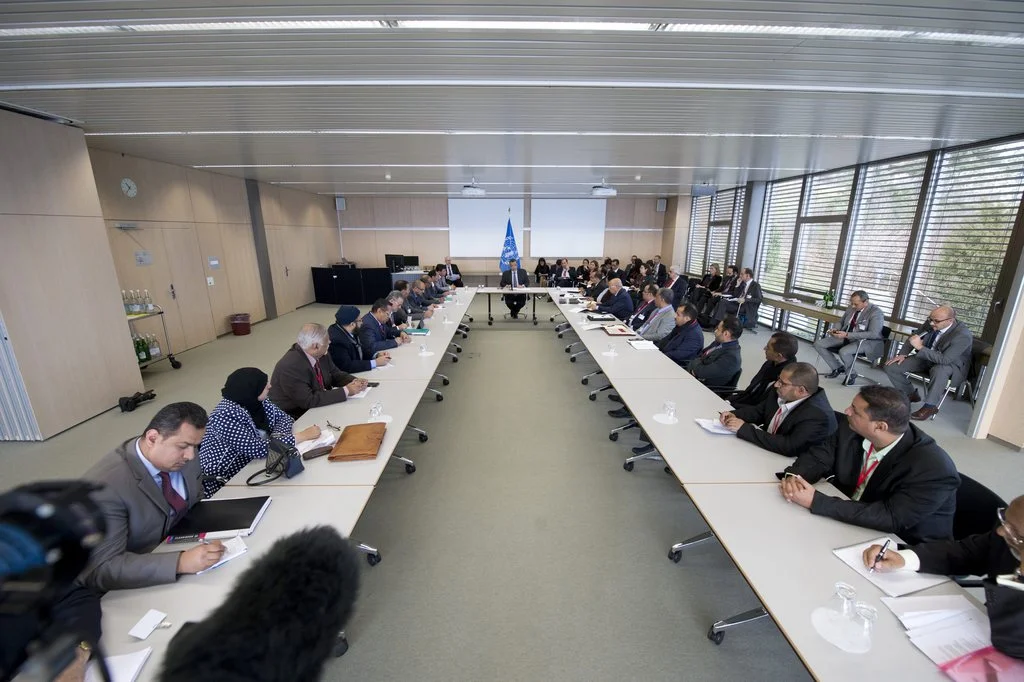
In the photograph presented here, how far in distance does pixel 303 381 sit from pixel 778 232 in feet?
33.2

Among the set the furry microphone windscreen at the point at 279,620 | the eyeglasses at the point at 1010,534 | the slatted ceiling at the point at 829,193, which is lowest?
the eyeglasses at the point at 1010,534

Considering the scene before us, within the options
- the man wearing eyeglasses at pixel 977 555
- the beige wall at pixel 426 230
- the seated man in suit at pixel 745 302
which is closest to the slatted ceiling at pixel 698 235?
the beige wall at pixel 426 230

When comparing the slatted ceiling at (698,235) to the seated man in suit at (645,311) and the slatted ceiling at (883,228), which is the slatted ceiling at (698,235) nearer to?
the slatted ceiling at (883,228)

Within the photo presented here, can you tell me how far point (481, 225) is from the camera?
47.1ft

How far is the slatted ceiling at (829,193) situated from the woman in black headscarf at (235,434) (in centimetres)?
924

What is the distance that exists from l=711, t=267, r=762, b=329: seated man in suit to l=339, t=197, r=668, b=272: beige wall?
592 cm

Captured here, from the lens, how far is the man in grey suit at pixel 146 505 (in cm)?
156

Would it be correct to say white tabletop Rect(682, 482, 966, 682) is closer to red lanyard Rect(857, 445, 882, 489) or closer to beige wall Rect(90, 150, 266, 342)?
red lanyard Rect(857, 445, 882, 489)

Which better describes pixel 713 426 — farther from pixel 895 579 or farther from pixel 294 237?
pixel 294 237

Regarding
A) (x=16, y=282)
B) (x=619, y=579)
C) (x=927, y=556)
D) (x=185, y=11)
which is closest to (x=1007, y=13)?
(x=927, y=556)

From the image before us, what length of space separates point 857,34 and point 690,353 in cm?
314

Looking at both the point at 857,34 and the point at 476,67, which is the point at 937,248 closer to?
the point at 857,34

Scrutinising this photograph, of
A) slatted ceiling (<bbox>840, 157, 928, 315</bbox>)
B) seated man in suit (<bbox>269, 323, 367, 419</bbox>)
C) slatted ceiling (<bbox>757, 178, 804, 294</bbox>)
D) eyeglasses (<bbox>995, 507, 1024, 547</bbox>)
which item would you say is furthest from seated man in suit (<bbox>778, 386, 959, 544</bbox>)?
slatted ceiling (<bbox>757, 178, 804, 294</bbox>)

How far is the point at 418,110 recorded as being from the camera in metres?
4.12
